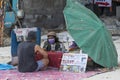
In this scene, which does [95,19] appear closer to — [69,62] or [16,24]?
[69,62]

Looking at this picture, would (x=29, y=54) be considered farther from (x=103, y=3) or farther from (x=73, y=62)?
(x=103, y=3)

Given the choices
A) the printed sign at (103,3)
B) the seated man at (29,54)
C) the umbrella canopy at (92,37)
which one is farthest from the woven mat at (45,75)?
the printed sign at (103,3)

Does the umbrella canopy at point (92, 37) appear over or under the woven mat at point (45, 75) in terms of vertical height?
over

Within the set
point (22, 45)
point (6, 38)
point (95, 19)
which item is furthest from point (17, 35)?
point (6, 38)

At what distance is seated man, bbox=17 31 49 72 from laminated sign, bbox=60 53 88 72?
0.53 meters

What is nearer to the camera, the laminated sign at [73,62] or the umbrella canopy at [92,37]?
the laminated sign at [73,62]

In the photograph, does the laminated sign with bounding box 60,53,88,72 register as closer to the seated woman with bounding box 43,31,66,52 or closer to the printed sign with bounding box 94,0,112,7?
the seated woman with bounding box 43,31,66,52

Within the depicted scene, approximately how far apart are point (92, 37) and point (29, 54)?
1.58m

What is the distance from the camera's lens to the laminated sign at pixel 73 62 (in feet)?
33.9

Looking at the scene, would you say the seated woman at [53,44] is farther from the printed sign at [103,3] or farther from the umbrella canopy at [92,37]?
the printed sign at [103,3]

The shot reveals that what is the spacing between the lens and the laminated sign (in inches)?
407

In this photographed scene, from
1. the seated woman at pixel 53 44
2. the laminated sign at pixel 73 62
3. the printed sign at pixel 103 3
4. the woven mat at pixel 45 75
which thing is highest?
the seated woman at pixel 53 44

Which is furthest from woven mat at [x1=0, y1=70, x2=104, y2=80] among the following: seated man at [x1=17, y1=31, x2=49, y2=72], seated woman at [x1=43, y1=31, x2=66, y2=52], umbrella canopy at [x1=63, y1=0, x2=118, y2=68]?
seated woman at [x1=43, y1=31, x2=66, y2=52]

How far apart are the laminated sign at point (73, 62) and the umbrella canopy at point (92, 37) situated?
0.65ft
